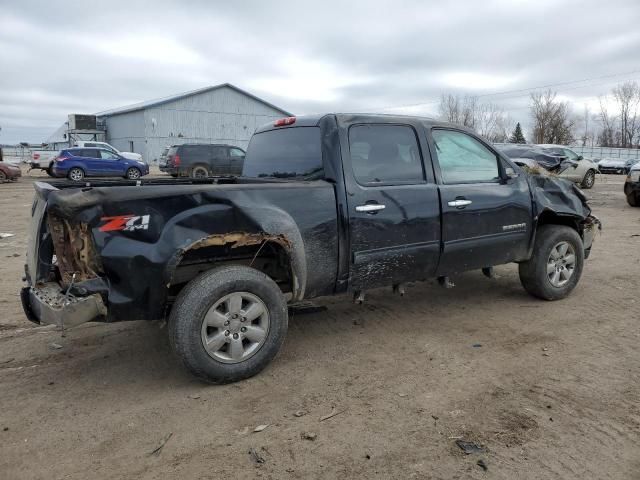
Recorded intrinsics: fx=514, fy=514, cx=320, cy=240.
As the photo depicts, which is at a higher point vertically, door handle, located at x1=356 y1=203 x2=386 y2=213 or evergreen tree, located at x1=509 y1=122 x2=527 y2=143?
evergreen tree, located at x1=509 y1=122 x2=527 y2=143

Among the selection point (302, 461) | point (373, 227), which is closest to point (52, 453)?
point (302, 461)

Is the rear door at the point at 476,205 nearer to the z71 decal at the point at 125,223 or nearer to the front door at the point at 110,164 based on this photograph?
the z71 decal at the point at 125,223

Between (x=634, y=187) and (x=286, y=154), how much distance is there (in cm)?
1337

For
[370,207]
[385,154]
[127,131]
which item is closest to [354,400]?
[370,207]

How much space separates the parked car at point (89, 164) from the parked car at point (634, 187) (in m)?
21.0

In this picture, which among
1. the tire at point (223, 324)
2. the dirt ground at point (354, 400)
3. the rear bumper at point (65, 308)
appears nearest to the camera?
the dirt ground at point (354, 400)

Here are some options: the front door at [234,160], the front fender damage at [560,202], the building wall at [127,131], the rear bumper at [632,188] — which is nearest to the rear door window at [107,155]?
the front door at [234,160]

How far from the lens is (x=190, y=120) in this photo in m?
44.8

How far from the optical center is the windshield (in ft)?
13.7

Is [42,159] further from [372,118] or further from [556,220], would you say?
[556,220]

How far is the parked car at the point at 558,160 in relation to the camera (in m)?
17.5

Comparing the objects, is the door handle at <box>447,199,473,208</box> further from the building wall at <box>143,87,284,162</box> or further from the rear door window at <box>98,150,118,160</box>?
the building wall at <box>143,87,284,162</box>

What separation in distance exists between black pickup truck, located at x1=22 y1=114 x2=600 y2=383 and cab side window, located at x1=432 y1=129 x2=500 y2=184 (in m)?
0.01

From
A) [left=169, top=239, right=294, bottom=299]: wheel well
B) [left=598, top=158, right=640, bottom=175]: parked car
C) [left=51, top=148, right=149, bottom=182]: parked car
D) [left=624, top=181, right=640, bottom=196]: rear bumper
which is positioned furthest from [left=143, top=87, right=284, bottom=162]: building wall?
[left=169, top=239, right=294, bottom=299]: wheel well
